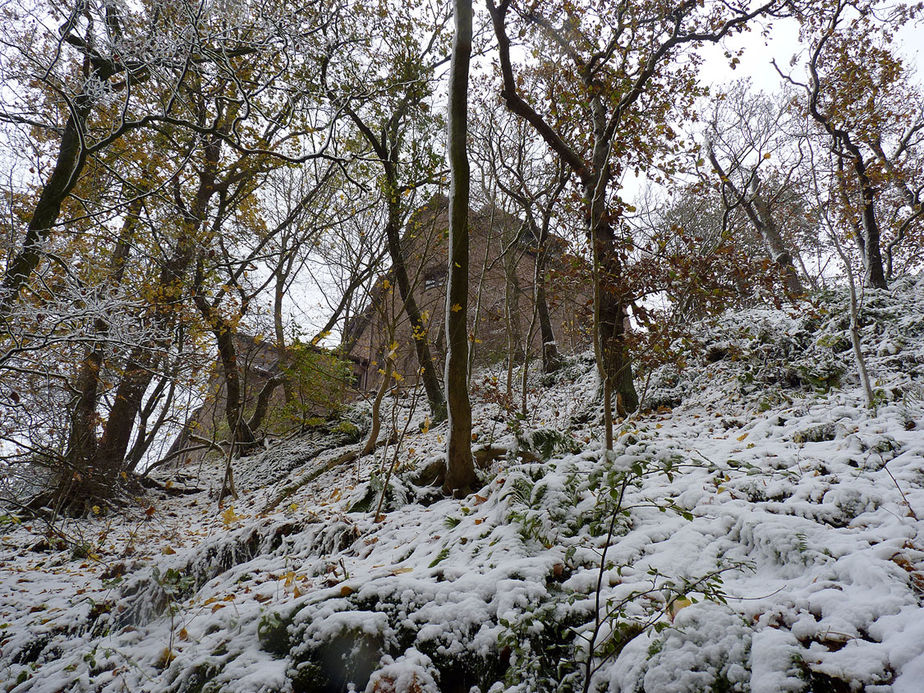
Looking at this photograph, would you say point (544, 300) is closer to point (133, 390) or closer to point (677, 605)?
point (677, 605)

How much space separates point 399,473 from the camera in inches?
204

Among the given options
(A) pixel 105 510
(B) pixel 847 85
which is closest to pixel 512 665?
(A) pixel 105 510

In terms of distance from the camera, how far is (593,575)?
238cm

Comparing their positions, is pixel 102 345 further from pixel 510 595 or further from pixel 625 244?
pixel 625 244

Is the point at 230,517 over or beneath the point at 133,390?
beneath

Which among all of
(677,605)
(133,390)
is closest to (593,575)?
(677,605)

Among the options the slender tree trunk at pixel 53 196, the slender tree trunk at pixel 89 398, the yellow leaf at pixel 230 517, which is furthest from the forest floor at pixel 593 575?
the slender tree trunk at pixel 53 196

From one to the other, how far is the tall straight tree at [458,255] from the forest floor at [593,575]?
24.0 inches

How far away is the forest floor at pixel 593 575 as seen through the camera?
5.88 feet

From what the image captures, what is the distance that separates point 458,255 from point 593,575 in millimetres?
2955

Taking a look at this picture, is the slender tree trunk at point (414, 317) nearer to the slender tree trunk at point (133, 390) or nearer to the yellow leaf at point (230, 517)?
the yellow leaf at point (230, 517)

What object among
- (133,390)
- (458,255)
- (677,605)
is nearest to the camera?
(677,605)

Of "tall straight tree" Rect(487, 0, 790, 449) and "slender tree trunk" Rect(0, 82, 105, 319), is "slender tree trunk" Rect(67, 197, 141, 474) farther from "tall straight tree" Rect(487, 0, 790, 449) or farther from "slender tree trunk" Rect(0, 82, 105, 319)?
"tall straight tree" Rect(487, 0, 790, 449)

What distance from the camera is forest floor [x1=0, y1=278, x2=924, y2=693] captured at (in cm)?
179
